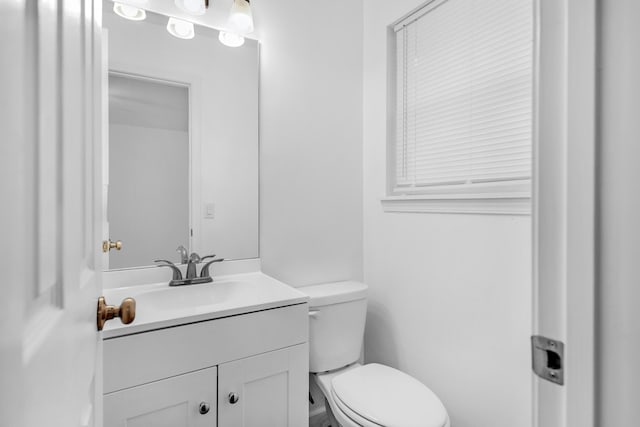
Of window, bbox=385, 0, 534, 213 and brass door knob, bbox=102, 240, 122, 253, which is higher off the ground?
window, bbox=385, 0, 534, 213

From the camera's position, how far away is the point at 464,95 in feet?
4.51

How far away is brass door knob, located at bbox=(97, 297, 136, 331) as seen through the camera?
59 cm

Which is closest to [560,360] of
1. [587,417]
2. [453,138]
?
[587,417]

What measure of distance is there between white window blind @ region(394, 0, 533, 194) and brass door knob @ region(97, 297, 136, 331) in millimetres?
1241

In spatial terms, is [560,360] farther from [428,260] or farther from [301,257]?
[301,257]

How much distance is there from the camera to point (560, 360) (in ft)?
1.36

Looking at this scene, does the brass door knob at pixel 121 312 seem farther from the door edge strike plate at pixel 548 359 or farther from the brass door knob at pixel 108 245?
the door edge strike plate at pixel 548 359

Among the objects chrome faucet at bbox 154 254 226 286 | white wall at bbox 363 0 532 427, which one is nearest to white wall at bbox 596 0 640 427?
white wall at bbox 363 0 532 427

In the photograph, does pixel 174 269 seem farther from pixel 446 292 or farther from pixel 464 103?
pixel 464 103

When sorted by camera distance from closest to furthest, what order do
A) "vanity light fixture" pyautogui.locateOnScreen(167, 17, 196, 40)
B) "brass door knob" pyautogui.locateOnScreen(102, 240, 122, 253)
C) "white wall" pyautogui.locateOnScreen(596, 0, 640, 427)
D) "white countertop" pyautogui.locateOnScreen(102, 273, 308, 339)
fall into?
"white wall" pyautogui.locateOnScreen(596, 0, 640, 427)
"brass door knob" pyautogui.locateOnScreen(102, 240, 122, 253)
"white countertop" pyautogui.locateOnScreen(102, 273, 308, 339)
"vanity light fixture" pyautogui.locateOnScreen(167, 17, 196, 40)

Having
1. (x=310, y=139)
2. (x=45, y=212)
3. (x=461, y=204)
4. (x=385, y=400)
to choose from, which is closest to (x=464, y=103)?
(x=461, y=204)

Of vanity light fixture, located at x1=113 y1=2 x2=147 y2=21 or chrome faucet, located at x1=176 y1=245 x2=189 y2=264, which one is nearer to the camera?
vanity light fixture, located at x1=113 y1=2 x2=147 y2=21

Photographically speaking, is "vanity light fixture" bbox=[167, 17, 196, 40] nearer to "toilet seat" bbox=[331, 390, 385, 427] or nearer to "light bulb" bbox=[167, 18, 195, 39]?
"light bulb" bbox=[167, 18, 195, 39]

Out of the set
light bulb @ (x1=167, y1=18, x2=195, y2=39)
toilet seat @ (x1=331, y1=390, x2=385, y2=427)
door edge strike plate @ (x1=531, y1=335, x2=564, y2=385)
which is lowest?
toilet seat @ (x1=331, y1=390, x2=385, y2=427)
